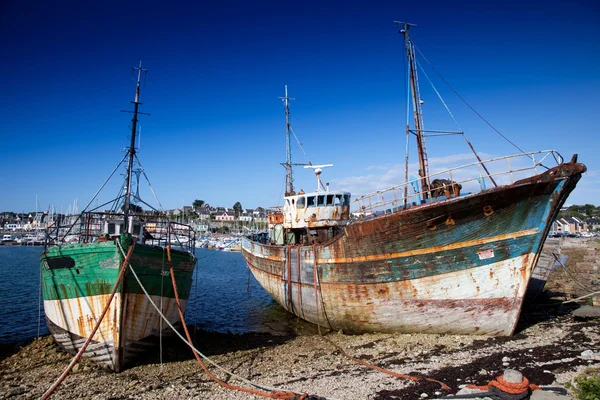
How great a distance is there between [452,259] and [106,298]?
10974 mm

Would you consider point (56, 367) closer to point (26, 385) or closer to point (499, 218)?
point (26, 385)

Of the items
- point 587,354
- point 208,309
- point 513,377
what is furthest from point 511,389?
point 208,309

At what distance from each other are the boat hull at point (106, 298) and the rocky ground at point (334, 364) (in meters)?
0.67

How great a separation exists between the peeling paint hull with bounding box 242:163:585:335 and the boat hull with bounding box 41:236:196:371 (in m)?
6.89

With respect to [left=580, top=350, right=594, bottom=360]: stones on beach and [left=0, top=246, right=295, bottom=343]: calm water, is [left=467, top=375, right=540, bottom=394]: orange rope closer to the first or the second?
[left=580, top=350, right=594, bottom=360]: stones on beach

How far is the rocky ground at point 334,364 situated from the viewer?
334 inches

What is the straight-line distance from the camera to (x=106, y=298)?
10.8m

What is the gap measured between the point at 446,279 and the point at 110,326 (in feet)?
35.1

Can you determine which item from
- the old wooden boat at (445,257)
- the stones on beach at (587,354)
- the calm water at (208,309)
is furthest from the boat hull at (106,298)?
the stones on beach at (587,354)

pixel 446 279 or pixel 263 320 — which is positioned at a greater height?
pixel 446 279

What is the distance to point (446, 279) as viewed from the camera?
39.1 feet

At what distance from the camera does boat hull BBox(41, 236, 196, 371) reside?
10.6m

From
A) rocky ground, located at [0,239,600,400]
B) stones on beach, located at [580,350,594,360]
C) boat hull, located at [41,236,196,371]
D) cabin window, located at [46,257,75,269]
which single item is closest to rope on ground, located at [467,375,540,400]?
rocky ground, located at [0,239,600,400]

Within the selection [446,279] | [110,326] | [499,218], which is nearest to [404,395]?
[446,279]
